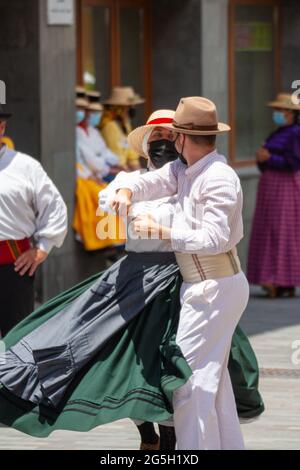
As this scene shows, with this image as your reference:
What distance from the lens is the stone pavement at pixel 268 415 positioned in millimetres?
8031

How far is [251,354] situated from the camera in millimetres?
7375

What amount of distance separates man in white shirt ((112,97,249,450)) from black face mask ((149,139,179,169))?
61cm

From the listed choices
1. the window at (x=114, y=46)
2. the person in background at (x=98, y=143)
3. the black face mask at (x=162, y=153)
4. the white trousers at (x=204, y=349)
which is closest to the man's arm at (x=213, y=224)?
the white trousers at (x=204, y=349)

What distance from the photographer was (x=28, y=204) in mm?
8633

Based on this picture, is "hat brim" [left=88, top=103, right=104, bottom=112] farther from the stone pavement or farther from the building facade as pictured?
the stone pavement

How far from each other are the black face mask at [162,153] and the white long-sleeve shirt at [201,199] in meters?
0.44

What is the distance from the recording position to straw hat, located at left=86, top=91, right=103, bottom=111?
14023 mm

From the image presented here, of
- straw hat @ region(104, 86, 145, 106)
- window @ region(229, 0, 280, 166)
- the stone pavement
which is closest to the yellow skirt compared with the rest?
straw hat @ region(104, 86, 145, 106)

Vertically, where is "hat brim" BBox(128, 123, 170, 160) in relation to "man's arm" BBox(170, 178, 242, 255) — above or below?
above

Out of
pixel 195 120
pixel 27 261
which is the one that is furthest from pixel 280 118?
pixel 195 120

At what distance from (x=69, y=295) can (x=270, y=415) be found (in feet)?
6.65

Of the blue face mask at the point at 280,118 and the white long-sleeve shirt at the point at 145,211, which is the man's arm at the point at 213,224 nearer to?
the white long-sleeve shirt at the point at 145,211

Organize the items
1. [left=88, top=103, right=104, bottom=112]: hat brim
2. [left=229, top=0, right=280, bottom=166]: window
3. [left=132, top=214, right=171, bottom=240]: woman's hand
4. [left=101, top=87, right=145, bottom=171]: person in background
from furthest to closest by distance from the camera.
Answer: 1. [left=229, top=0, right=280, bottom=166]: window
2. [left=101, top=87, right=145, bottom=171]: person in background
3. [left=88, top=103, right=104, bottom=112]: hat brim
4. [left=132, top=214, right=171, bottom=240]: woman's hand
